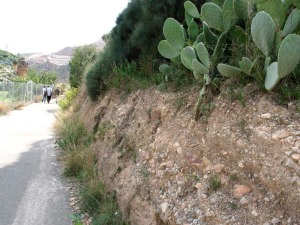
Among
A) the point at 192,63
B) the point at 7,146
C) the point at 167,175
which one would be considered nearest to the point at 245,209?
the point at 167,175

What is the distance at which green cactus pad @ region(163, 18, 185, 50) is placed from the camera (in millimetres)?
4531

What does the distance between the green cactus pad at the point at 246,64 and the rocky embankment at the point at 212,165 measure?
0.99 feet

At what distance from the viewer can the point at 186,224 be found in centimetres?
310

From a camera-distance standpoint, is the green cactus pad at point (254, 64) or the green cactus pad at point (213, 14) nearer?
the green cactus pad at point (254, 64)

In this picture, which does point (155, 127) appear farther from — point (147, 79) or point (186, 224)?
point (186, 224)

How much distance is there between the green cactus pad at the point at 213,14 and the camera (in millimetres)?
4148

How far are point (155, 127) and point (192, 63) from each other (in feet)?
4.10

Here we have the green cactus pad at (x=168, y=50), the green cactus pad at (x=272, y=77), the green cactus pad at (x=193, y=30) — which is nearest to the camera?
the green cactus pad at (x=272, y=77)

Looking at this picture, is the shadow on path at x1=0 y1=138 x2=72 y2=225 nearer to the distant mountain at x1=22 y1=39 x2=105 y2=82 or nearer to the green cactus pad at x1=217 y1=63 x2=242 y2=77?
the green cactus pad at x1=217 y1=63 x2=242 y2=77

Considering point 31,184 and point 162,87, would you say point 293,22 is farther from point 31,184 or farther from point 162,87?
point 31,184

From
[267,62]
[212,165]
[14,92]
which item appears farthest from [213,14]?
[14,92]

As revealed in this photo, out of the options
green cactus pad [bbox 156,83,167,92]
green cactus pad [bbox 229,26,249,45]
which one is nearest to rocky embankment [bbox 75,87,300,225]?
green cactus pad [bbox 156,83,167,92]

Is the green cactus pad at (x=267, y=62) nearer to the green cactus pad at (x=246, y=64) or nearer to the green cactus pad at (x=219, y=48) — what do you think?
the green cactus pad at (x=246, y=64)

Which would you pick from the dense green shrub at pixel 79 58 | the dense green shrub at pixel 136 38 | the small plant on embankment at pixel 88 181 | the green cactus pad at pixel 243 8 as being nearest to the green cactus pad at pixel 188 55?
the green cactus pad at pixel 243 8
